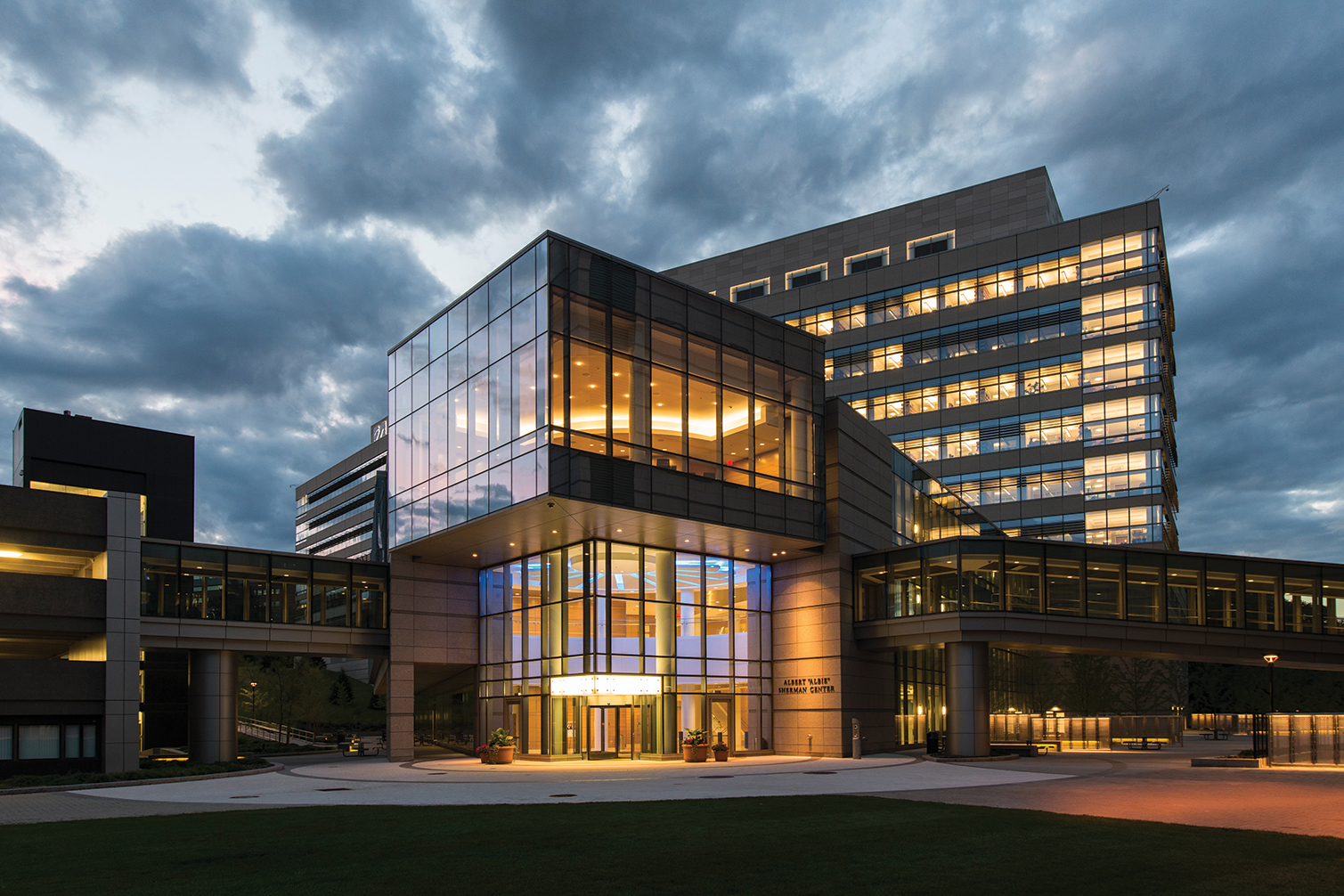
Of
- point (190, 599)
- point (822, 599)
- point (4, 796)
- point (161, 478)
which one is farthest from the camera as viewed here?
point (161, 478)

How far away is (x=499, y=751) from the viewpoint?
3916 centimetres

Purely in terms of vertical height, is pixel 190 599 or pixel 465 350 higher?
pixel 465 350

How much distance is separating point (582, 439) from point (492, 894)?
2501 cm

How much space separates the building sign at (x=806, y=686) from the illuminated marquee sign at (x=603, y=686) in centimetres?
704

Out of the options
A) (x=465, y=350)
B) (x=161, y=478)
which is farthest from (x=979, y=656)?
(x=161, y=478)

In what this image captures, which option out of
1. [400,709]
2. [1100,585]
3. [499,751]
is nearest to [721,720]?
[499,751]

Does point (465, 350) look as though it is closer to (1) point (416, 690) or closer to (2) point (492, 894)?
(1) point (416, 690)

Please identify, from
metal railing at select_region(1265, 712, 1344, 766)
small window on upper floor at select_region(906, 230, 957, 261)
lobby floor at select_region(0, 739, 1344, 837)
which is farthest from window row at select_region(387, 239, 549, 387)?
small window on upper floor at select_region(906, 230, 957, 261)

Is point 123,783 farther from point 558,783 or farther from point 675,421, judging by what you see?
point 675,421

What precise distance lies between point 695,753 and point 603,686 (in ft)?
14.6

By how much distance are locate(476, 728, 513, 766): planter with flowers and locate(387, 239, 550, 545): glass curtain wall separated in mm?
8593

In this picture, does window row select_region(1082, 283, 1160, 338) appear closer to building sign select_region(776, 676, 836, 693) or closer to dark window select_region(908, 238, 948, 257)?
dark window select_region(908, 238, 948, 257)

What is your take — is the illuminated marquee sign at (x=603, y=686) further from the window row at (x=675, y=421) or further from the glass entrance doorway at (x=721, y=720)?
the window row at (x=675, y=421)

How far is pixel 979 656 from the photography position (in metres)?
41.0
